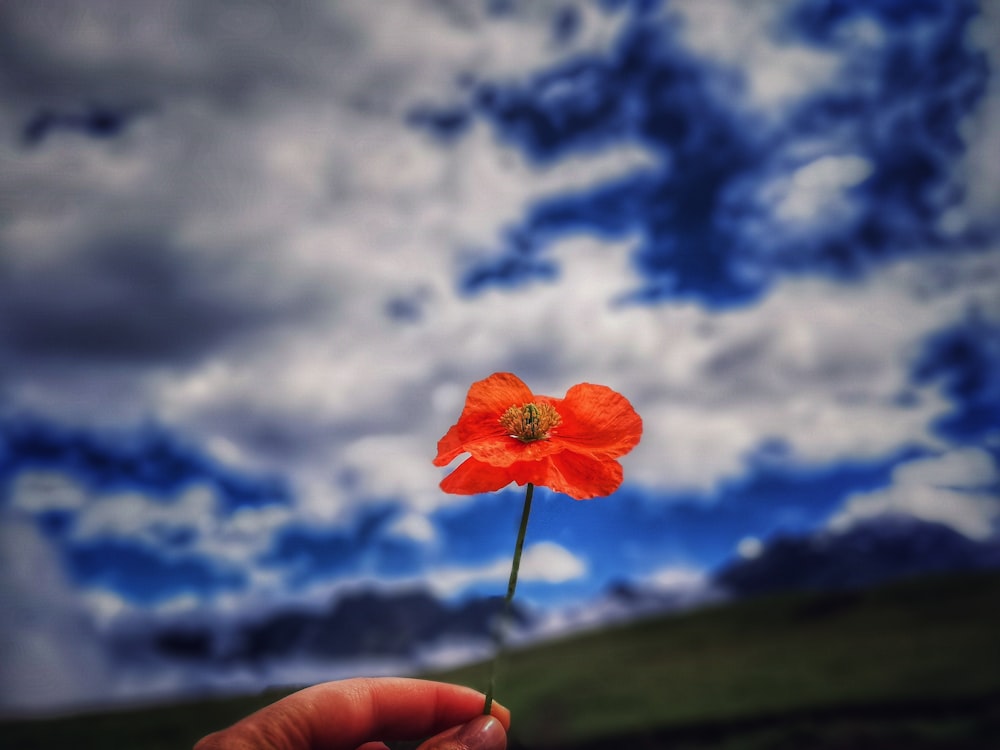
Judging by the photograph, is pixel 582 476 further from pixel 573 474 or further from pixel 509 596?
pixel 509 596

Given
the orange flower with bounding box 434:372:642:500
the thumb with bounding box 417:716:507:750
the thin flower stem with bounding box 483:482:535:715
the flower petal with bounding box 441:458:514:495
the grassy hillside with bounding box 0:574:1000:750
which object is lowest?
the grassy hillside with bounding box 0:574:1000:750

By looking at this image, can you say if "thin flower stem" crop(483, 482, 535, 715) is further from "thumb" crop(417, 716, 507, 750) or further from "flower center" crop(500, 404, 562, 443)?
"thumb" crop(417, 716, 507, 750)

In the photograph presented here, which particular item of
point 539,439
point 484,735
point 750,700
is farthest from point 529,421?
point 750,700

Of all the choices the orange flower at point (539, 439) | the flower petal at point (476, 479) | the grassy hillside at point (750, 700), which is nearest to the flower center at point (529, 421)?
the orange flower at point (539, 439)

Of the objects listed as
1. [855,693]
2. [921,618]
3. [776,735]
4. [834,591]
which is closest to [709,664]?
[855,693]

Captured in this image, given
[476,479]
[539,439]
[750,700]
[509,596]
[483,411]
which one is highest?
[483,411]

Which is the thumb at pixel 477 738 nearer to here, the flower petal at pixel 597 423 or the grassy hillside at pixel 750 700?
the flower petal at pixel 597 423

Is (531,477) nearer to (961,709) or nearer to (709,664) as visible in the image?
(961,709)

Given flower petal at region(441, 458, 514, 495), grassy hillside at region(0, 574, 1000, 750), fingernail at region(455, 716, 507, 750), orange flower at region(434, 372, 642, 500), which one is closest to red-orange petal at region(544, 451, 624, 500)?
orange flower at region(434, 372, 642, 500)
